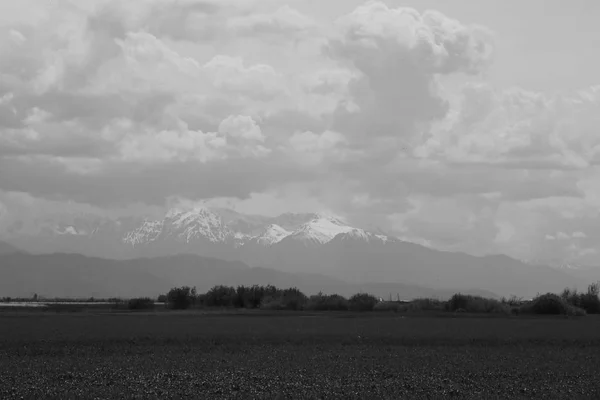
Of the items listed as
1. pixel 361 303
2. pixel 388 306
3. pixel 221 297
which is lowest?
pixel 388 306

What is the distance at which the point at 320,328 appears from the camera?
7850 cm

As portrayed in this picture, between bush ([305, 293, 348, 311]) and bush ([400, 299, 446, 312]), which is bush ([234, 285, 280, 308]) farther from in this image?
bush ([400, 299, 446, 312])

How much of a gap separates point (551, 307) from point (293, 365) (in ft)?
340

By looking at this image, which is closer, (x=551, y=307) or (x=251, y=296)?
(x=551, y=307)

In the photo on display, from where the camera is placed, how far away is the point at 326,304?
6344 inches

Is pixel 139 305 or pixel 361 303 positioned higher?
pixel 361 303

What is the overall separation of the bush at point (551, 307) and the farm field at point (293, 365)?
69410 mm

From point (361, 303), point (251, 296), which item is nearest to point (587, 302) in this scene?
point (361, 303)

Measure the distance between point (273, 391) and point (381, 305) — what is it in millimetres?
127556

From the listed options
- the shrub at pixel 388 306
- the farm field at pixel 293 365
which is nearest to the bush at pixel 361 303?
the shrub at pixel 388 306

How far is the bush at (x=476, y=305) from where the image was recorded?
5625 inches

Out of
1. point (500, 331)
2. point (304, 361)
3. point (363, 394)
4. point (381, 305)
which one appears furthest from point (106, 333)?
point (381, 305)

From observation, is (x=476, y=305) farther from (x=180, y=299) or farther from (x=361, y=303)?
(x=180, y=299)

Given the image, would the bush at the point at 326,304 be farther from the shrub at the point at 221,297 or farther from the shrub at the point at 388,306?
the shrub at the point at 221,297
